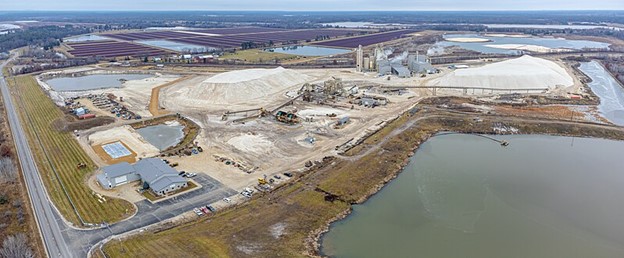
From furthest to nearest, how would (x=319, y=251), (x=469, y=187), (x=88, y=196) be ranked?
(x=469, y=187) < (x=88, y=196) < (x=319, y=251)

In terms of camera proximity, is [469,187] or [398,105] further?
[398,105]

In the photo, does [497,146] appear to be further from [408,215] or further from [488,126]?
[408,215]

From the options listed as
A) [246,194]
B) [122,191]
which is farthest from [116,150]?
[246,194]

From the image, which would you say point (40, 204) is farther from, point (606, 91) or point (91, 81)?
point (606, 91)

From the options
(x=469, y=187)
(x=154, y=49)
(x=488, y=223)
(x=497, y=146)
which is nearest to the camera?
(x=488, y=223)

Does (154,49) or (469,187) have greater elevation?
(154,49)

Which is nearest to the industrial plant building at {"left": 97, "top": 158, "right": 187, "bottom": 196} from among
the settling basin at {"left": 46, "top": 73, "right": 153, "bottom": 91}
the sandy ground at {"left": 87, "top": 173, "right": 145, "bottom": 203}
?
the sandy ground at {"left": 87, "top": 173, "right": 145, "bottom": 203}

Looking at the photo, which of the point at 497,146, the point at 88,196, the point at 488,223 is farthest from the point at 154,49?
the point at 488,223
